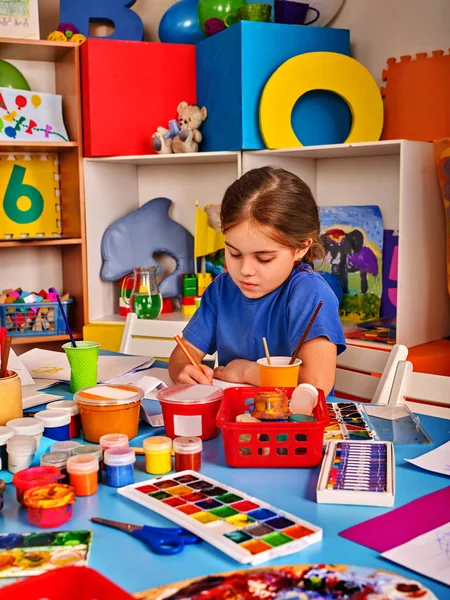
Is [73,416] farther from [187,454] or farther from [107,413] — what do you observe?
[187,454]

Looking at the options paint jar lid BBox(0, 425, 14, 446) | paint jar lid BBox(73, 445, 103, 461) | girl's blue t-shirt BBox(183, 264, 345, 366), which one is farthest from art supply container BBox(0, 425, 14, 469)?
girl's blue t-shirt BBox(183, 264, 345, 366)

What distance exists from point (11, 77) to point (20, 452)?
2226 mm

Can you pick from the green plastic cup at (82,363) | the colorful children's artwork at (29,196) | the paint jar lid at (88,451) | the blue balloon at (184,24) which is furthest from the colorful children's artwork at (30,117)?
the paint jar lid at (88,451)

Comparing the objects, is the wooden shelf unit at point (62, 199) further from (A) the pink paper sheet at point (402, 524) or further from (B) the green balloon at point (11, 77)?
(A) the pink paper sheet at point (402, 524)

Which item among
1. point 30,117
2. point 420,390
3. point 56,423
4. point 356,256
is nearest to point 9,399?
point 56,423

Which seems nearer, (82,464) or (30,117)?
(82,464)

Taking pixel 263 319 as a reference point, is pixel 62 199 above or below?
above

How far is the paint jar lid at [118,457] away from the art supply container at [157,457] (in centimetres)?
4

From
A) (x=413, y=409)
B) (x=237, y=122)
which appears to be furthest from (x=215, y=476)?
(x=237, y=122)

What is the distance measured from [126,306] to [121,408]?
5.83 feet

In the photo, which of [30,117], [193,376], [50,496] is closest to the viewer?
[50,496]

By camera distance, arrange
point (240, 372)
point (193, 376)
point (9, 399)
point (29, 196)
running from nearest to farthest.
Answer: point (9, 399) < point (193, 376) < point (240, 372) < point (29, 196)

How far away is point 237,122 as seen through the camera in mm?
2582

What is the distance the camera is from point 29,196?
304cm
